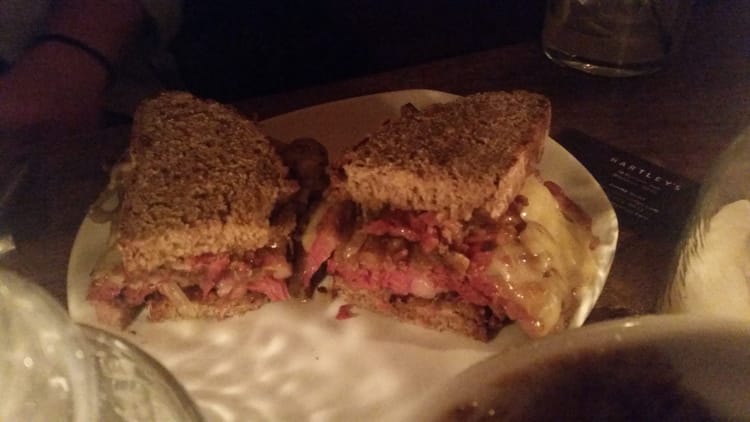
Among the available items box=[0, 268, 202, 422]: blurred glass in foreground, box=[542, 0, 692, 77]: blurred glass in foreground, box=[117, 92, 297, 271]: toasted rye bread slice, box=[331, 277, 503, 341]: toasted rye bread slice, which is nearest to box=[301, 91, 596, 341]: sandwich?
box=[331, 277, 503, 341]: toasted rye bread slice

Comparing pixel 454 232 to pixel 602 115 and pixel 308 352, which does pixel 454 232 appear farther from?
pixel 602 115

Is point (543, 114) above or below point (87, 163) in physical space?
above

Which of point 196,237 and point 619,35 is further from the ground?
point 619,35

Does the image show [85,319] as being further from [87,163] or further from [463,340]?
[463,340]

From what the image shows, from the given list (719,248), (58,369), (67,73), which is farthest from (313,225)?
(67,73)

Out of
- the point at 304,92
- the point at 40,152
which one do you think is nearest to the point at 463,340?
the point at 304,92

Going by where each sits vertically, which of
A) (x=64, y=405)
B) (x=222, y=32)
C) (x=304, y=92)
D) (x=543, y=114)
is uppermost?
(x=64, y=405)

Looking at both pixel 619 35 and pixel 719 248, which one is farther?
pixel 619 35
